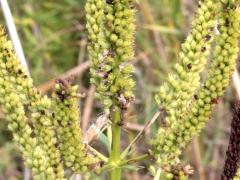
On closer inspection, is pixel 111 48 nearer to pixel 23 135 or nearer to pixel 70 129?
pixel 70 129

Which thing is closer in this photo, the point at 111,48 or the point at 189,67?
the point at 111,48

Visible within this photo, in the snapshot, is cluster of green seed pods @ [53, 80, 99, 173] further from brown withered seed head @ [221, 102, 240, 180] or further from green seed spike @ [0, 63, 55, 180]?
brown withered seed head @ [221, 102, 240, 180]

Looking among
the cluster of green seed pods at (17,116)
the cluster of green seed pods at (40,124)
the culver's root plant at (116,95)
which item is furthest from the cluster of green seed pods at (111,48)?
the cluster of green seed pods at (17,116)

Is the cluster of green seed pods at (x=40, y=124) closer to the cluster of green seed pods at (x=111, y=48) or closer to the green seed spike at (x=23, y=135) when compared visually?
the green seed spike at (x=23, y=135)

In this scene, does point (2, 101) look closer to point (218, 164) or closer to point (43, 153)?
point (43, 153)

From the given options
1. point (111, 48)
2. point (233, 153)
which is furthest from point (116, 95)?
point (233, 153)

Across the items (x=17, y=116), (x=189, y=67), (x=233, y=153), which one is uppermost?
(x=189, y=67)

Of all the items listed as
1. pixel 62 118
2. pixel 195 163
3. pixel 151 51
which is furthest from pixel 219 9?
pixel 151 51
